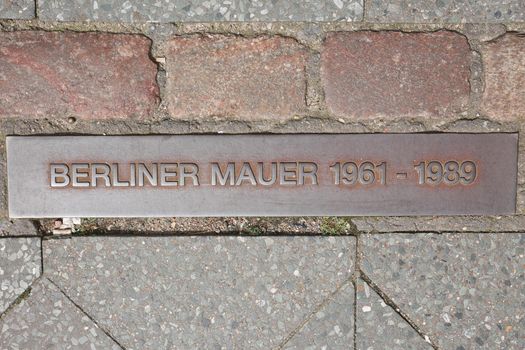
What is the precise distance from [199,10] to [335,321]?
3.25 feet

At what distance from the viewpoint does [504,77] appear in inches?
71.4

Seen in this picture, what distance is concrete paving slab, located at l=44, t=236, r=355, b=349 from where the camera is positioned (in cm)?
181

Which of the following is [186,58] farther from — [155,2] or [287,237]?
[287,237]

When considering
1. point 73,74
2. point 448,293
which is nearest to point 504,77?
point 448,293

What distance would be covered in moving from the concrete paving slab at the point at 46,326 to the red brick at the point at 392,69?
978 millimetres

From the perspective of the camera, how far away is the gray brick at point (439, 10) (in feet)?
5.89

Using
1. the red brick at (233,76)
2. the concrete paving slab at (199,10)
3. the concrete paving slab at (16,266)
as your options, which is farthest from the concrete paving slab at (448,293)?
the concrete paving slab at (16,266)

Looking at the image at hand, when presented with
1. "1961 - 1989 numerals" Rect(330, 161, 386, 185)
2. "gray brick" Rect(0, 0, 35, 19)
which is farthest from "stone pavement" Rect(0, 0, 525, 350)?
"1961 - 1989 numerals" Rect(330, 161, 386, 185)

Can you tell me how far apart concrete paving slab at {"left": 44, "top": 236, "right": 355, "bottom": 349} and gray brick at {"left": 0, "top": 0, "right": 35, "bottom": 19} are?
→ 2.15 feet

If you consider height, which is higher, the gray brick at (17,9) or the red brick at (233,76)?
the gray brick at (17,9)

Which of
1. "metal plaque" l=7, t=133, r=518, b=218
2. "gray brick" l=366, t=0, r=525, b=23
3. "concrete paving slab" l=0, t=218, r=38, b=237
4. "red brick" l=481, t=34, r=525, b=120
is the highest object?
"gray brick" l=366, t=0, r=525, b=23

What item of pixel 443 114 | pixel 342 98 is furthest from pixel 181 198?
pixel 443 114

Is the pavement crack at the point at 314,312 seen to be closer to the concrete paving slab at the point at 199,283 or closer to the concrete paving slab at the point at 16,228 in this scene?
the concrete paving slab at the point at 199,283

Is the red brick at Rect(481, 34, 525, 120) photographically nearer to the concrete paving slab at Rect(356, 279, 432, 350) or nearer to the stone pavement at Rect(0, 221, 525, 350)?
the stone pavement at Rect(0, 221, 525, 350)
